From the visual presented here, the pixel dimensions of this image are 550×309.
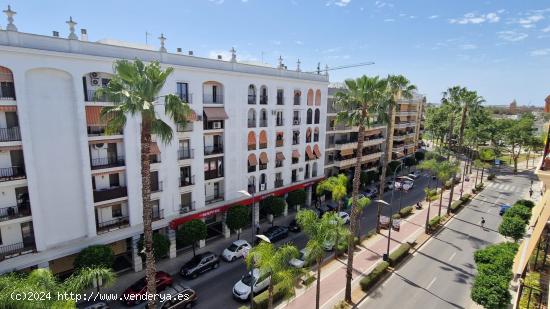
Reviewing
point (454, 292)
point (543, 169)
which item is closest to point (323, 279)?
point (454, 292)

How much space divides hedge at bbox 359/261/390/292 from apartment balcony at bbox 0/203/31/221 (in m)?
27.3

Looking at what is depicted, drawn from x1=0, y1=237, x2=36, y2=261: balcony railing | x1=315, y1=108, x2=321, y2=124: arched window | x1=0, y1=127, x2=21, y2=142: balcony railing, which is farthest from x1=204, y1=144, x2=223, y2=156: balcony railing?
x1=315, y1=108, x2=321, y2=124: arched window

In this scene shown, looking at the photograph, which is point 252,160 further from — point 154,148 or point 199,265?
point 199,265

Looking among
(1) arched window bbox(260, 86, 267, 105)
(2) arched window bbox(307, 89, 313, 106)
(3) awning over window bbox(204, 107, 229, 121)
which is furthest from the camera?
(2) arched window bbox(307, 89, 313, 106)

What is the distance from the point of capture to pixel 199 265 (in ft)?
92.7

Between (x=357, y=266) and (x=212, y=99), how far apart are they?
23.1 metres

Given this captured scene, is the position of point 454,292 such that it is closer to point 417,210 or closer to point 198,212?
point 417,210

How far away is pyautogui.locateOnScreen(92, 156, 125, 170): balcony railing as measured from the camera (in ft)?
85.0

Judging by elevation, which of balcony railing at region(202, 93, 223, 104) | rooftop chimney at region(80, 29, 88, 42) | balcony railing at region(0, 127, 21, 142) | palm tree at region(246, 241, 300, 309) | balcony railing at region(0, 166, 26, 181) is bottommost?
palm tree at region(246, 241, 300, 309)

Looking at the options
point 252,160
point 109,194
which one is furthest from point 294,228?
point 109,194

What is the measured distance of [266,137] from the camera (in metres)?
38.2

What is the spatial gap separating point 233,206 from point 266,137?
32.0 ft

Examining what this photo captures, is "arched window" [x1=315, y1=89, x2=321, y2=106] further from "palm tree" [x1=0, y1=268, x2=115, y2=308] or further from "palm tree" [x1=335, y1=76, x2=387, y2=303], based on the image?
"palm tree" [x1=0, y1=268, x2=115, y2=308]

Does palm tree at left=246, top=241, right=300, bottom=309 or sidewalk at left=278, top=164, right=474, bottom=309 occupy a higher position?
palm tree at left=246, top=241, right=300, bottom=309
